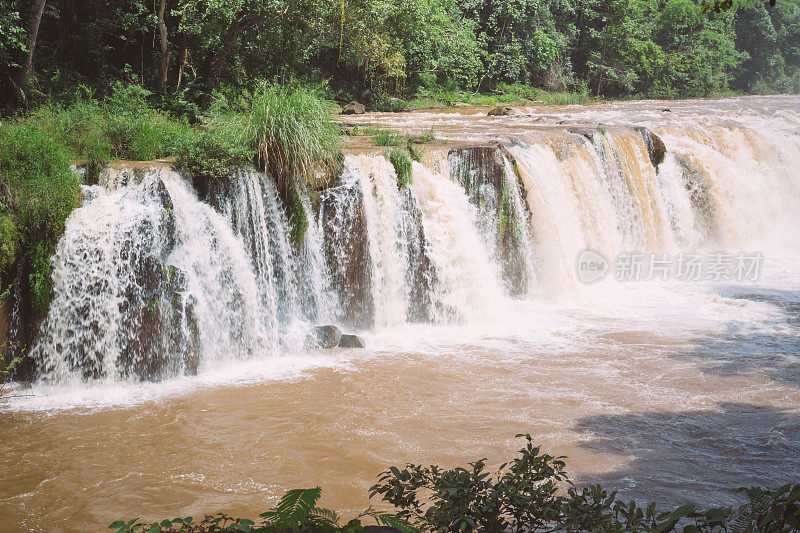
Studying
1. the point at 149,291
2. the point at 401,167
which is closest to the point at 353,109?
the point at 401,167

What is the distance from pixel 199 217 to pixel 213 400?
7.11 ft

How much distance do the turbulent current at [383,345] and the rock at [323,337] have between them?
0.11 metres

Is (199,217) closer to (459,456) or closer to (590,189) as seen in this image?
(459,456)

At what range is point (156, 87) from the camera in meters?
13.1

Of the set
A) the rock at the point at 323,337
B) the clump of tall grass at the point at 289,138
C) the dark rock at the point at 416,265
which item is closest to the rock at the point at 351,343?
the rock at the point at 323,337

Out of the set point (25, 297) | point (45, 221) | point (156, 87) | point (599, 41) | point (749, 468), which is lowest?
point (749, 468)

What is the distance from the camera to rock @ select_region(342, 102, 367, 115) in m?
17.6

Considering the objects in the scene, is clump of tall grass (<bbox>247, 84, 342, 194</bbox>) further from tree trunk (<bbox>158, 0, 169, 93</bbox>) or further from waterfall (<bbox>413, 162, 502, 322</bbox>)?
tree trunk (<bbox>158, 0, 169, 93</bbox>)

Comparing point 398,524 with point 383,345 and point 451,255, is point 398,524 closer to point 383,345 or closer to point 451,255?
point 383,345

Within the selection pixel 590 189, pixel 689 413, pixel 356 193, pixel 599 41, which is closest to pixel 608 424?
pixel 689 413

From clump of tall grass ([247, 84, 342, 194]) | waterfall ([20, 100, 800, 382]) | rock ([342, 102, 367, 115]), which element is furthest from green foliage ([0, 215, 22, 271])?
rock ([342, 102, 367, 115])

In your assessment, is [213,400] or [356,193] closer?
[213,400]

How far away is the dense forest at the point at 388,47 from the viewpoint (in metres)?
12.1

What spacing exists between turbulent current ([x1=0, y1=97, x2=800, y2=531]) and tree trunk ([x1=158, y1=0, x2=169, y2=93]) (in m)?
5.37
